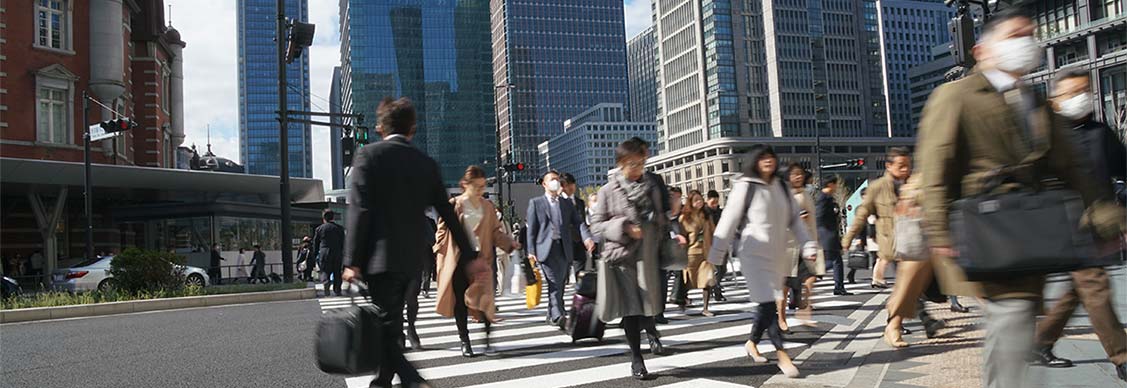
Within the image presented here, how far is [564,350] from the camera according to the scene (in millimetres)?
7203

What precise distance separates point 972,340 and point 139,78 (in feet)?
138

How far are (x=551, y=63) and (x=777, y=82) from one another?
56.3m

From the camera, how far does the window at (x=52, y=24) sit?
3029cm

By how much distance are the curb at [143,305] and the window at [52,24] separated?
21.2 metres

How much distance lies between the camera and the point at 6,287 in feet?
68.0

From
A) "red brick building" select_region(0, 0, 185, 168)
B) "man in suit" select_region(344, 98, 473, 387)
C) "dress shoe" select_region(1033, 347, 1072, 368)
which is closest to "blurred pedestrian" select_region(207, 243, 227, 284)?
"red brick building" select_region(0, 0, 185, 168)

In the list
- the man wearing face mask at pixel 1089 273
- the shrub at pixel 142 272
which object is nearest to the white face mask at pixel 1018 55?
the man wearing face mask at pixel 1089 273

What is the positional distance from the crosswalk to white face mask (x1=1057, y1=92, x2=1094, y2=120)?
2.82 meters

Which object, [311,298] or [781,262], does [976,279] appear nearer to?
[781,262]

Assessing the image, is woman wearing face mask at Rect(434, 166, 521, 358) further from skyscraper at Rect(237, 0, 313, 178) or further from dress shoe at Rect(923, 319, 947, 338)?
skyscraper at Rect(237, 0, 313, 178)

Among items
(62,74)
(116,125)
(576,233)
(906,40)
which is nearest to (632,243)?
(576,233)

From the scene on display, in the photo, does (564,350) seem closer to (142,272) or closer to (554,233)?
(554,233)

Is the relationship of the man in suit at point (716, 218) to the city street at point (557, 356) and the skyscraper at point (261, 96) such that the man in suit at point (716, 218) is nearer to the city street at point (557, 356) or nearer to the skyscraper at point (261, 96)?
the city street at point (557, 356)

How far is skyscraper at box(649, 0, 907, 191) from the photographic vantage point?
12862 centimetres
